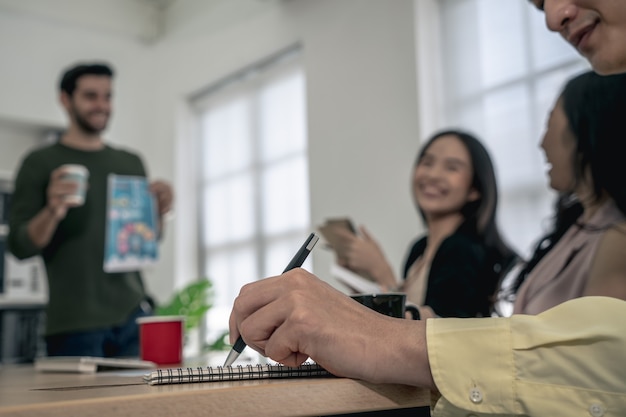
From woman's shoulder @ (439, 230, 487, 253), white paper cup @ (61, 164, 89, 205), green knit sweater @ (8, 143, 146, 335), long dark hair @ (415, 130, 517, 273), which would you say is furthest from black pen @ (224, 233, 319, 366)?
green knit sweater @ (8, 143, 146, 335)

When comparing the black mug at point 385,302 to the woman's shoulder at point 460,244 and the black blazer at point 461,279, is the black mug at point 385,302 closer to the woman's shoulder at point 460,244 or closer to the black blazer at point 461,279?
the black blazer at point 461,279

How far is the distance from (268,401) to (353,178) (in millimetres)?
3654

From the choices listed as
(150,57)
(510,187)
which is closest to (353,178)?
(510,187)

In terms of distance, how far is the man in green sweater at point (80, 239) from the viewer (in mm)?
2980

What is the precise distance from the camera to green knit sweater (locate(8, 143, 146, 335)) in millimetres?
3049

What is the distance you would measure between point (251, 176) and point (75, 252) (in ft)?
7.63

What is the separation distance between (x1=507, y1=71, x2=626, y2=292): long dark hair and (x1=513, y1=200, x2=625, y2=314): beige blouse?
0.05 m

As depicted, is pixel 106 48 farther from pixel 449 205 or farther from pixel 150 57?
pixel 449 205

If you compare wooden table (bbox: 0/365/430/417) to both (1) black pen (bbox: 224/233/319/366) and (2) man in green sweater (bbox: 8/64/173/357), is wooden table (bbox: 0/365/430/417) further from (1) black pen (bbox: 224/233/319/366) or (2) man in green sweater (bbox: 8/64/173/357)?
(2) man in green sweater (bbox: 8/64/173/357)

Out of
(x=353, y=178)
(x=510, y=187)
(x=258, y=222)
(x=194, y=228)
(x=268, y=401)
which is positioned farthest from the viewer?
(x=194, y=228)

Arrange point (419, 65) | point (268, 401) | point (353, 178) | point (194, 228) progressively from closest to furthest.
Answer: point (268, 401)
point (419, 65)
point (353, 178)
point (194, 228)

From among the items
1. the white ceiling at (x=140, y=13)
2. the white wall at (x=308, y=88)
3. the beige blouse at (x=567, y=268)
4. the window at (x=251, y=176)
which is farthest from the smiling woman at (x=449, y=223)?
the white ceiling at (x=140, y=13)

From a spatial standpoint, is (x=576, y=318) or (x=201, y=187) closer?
(x=576, y=318)

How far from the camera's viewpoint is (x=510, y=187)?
3.54 m
